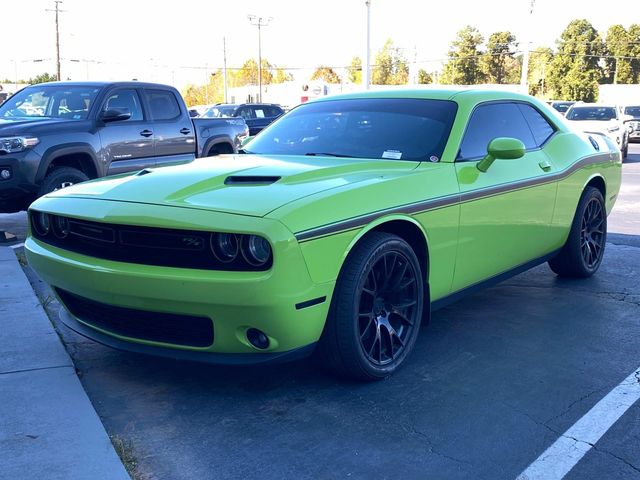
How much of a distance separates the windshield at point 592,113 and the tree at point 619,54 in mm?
54148

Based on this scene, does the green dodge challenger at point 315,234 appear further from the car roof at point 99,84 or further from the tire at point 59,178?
the car roof at point 99,84

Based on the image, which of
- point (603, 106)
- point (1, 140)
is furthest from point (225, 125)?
point (603, 106)

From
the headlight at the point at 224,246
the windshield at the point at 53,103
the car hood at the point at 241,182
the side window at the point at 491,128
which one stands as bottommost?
the headlight at the point at 224,246

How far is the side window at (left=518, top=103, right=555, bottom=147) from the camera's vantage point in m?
5.22

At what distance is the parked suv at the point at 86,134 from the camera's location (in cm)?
732

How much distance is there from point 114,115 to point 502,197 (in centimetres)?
514

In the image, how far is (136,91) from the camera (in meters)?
8.87

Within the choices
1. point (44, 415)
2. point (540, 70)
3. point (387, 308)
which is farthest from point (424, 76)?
point (44, 415)

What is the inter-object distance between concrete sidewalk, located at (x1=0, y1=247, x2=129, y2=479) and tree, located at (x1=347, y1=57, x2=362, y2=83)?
104 meters

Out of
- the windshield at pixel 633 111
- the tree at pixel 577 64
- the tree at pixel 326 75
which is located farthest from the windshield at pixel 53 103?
the tree at pixel 326 75

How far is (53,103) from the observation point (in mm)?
8320

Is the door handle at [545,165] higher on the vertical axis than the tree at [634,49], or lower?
lower

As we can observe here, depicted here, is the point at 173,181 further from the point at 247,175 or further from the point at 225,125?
the point at 225,125

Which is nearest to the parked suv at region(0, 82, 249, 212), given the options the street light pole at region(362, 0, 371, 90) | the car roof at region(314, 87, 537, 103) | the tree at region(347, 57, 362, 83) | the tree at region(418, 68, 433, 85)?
the car roof at region(314, 87, 537, 103)
